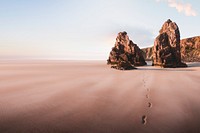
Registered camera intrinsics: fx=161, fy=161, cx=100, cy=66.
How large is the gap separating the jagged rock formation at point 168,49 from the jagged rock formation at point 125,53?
5903 mm

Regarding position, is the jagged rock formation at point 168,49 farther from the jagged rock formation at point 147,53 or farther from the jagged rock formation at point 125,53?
the jagged rock formation at point 147,53

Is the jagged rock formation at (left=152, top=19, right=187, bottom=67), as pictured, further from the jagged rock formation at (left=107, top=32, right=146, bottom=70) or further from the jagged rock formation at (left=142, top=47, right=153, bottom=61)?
the jagged rock formation at (left=142, top=47, right=153, bottom=61)

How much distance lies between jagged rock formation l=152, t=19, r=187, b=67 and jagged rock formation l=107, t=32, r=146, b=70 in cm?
590

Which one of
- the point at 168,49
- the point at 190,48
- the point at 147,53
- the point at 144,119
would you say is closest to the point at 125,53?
Answer: the point at 168,49

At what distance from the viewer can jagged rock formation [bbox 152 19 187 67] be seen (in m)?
37.6

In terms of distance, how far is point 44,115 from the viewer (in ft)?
18.5

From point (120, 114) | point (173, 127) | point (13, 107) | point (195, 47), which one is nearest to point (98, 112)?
point (120, 114)

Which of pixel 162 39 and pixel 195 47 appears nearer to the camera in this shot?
pixel 162 39

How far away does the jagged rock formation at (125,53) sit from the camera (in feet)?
150

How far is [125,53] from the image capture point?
48.2 meters

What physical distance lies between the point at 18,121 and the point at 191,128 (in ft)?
17.4

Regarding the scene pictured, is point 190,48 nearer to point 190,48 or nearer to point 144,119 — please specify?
point 190,48

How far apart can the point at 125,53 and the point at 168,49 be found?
12.5 metres

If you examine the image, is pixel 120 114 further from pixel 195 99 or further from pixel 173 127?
pixel 195 99
